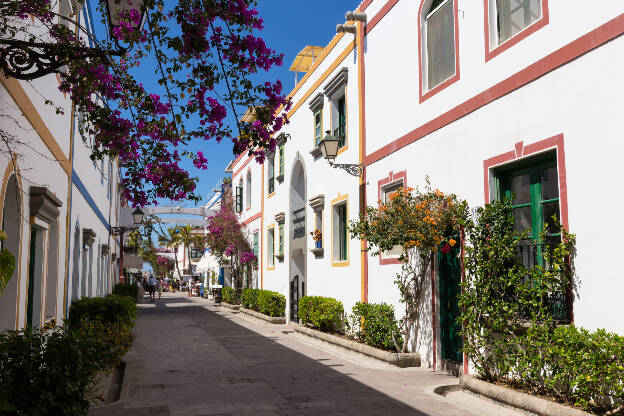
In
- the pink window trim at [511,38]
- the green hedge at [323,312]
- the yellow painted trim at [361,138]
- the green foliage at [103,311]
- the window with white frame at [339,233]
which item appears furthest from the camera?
the window with white frame at [339,233]

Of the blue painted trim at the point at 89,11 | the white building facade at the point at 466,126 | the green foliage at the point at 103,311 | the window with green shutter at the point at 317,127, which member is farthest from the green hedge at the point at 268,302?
the blue painted trim at the point at 89,11

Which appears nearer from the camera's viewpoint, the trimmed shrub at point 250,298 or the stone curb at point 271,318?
the stone curb at point 271,318

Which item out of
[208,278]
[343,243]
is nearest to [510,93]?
[343,243]

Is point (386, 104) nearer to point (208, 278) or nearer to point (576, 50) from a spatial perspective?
point (576, 50)

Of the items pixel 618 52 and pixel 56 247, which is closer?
pixel 618 52

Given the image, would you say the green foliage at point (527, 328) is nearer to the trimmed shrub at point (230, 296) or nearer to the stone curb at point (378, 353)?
the stone curb at point (378, 353)

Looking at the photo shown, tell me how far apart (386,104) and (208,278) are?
116 ft

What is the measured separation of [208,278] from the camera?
44.4m

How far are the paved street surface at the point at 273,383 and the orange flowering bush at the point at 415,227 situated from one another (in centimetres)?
135

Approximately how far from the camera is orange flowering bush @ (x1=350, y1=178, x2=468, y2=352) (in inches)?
329

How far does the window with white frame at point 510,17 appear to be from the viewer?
7352 mm

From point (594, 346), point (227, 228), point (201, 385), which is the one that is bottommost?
point (201, 385)

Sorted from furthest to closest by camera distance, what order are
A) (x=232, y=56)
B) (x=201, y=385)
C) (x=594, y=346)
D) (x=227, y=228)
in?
(x=227, y=228) < (x=201, y=385) < (x=594, y=346) < (x=232, y=56)

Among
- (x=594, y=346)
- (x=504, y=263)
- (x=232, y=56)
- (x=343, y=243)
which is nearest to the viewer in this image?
(x=232, y=56)
